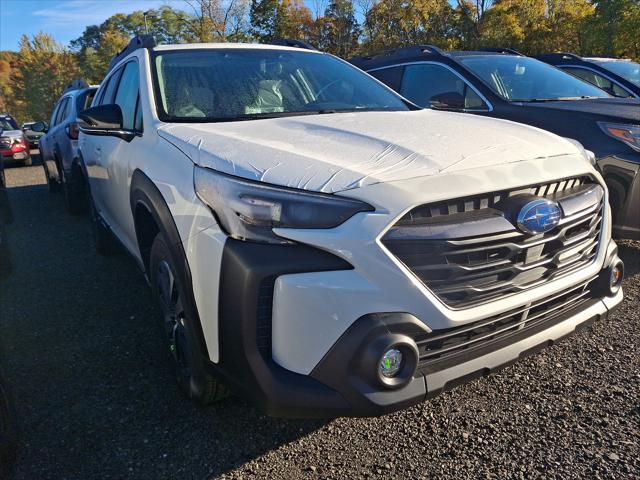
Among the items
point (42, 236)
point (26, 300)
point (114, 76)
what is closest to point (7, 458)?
point (26, 300)

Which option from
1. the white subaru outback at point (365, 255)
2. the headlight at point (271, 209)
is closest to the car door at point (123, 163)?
the white subaru outback at point (365, 255)

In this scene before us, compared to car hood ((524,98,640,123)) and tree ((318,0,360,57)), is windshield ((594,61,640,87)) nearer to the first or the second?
Result: car hood ((524,98,640,123))

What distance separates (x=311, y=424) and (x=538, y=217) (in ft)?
4.37

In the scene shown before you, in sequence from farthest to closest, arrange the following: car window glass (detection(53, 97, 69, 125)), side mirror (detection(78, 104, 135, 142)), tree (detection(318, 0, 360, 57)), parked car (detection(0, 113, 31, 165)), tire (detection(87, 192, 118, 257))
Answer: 1. tree (detection(318, 0, 360, 57))
2. parked car (detection(0, 113, 31, 165))
3. car window glass (detection(53, 97, 69, 125))
4. tire (detection(87, 192, 118, 257))
5. side mirror (detection(78, 104, 135, 142))

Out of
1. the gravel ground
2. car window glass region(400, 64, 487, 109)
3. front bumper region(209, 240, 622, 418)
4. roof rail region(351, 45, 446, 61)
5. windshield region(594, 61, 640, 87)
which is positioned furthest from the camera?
windshield region(594, 61, 640, 87)

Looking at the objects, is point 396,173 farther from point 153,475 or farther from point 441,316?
point 153,475

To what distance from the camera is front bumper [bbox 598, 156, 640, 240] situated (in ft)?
12.1

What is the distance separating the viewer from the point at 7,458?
A: 2.03m

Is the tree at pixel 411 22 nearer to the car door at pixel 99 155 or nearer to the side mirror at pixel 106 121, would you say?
the car door at pixel 99 155

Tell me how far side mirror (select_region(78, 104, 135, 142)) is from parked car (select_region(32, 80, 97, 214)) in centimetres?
285

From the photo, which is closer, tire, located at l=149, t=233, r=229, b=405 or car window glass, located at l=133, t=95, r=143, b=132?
tire, located at l=149, t=233, r=229, b=405

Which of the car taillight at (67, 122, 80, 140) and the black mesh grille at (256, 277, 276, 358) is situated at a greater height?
the car taillight at (67, 122, 80, 140)

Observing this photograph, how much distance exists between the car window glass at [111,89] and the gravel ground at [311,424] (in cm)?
190

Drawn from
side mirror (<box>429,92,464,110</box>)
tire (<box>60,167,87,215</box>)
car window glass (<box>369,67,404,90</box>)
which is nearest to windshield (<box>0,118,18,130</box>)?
tire (<box>60,167,87,215</box>)
